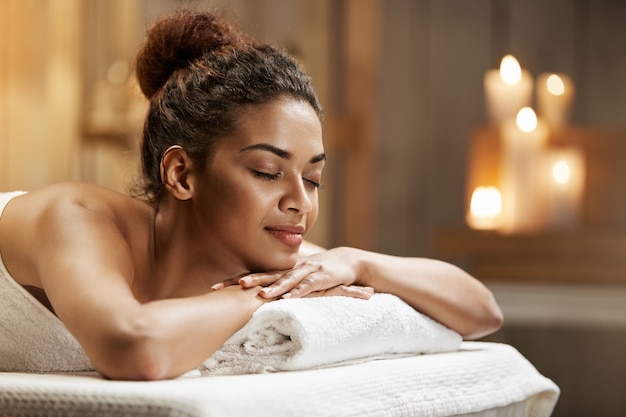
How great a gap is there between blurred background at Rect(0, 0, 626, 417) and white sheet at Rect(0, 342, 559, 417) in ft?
4.36

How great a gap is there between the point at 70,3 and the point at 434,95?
1.35 metres

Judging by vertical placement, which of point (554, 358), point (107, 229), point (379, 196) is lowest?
point (554, 358)

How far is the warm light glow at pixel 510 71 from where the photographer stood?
305 centimetres

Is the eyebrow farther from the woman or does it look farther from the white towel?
the white towel

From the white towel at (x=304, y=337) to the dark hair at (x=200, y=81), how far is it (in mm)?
273

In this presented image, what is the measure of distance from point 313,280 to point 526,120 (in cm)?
Result: 188

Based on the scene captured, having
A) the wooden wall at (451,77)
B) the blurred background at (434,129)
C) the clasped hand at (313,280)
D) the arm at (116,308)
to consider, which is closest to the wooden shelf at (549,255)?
the blurred background at (434,129)

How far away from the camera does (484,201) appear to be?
10.5 ft

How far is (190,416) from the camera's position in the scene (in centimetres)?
85

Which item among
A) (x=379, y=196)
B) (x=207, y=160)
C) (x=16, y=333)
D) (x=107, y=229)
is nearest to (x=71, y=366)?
(x=16, y=333)

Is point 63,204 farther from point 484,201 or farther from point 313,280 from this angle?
point 484,201

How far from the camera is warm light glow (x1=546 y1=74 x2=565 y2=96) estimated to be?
319cm

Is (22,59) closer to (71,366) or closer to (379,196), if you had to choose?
(379,196)

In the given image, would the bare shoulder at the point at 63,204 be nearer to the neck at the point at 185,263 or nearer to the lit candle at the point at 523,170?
the neck at the point at 185,263
